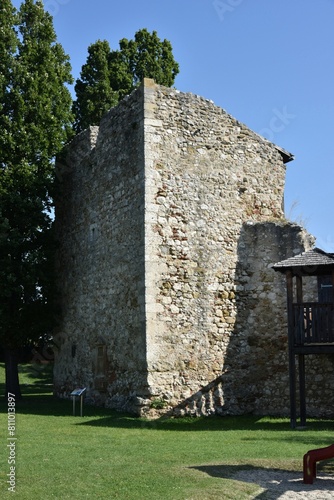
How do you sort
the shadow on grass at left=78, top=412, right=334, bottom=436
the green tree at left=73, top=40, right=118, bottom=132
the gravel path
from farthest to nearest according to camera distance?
the green tree at left=73, top=40, right=118, bottom=132 → the shadow on grass at left=78, top=412, right=334, bottom=436 → the gravel path

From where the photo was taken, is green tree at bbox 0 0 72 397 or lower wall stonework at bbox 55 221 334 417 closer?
lower wall stonework at bbox 55 221 334 417

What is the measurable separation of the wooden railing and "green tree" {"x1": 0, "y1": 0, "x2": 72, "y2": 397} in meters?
8.04

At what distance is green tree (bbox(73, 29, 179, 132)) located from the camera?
91.9 ft

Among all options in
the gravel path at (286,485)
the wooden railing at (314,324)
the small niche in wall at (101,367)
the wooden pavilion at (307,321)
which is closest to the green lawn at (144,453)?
the gravel path at (286,485)

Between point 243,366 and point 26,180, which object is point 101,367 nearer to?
point 243,366

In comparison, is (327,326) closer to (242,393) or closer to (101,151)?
(242,393)

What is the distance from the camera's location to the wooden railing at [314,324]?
585 inches

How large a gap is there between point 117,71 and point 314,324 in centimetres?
1753

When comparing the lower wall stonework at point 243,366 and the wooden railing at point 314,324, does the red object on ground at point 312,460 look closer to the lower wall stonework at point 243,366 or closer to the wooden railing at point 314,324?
the wooden railing at point 314,324

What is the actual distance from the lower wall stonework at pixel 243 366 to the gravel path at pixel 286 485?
6.44 meters

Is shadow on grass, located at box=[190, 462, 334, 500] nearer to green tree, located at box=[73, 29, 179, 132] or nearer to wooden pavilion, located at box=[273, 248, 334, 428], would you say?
wooden pavilion, located at box=[273, 248, 334, 428]

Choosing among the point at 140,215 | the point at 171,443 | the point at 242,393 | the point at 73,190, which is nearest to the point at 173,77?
the point at 73,190

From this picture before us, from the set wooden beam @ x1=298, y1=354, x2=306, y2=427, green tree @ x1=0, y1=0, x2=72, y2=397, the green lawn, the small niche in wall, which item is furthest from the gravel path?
green tree @ x1=0, y1=0, x2=72, y2=397

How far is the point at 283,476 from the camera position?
Result: 917 centimetres
